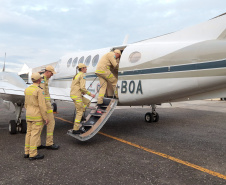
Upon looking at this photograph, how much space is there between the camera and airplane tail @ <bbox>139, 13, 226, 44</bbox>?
17.7ft

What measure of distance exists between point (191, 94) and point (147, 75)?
148 cm

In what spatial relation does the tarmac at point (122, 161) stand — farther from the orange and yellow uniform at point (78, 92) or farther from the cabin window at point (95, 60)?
the cabin window at point (95, 60)

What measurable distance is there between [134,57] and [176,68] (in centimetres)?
160

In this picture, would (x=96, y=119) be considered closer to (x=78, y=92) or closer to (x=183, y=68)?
(x=78, y=92)

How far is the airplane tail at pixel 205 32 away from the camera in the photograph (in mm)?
5382

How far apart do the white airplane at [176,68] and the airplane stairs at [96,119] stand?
61 cm

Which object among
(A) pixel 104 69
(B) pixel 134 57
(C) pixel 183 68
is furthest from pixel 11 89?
(C) pixel 183 68

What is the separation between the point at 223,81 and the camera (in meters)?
5.13

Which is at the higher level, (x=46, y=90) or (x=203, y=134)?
(x=46, y=90)

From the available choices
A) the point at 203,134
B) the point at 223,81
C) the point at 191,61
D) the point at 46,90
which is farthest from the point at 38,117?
the point at 203,134

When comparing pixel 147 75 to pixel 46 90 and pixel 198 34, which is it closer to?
pixel 198 34

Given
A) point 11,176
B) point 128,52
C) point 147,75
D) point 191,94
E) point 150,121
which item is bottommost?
point 11,176

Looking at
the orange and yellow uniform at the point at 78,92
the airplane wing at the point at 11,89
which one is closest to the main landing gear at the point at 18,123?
the airplane wing at the point at 11,89

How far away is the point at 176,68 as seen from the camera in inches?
223
